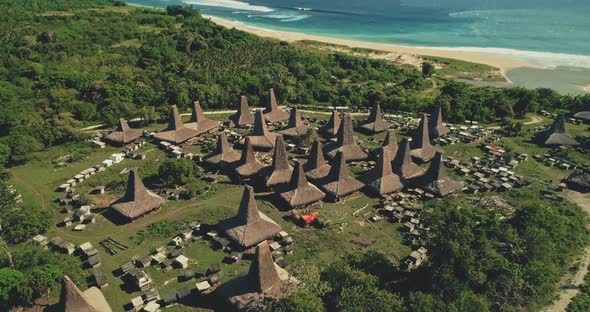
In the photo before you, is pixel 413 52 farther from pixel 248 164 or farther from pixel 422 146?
pixel 248 164

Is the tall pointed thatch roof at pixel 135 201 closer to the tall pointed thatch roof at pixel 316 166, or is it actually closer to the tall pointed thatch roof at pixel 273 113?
the tall pointed thatch roof at pixel 316 166

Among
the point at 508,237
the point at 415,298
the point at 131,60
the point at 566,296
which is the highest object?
the point at 131,60

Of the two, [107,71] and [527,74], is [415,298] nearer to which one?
[107,71]

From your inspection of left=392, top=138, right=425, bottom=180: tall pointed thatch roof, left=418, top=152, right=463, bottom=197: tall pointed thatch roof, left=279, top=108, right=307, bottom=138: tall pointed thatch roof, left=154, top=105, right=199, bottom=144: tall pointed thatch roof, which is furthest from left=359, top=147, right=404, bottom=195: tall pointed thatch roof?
left=154, top=105, right=199, bottom=144: tall pointed thatch roof

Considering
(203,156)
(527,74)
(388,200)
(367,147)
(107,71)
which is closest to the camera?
(388,200)

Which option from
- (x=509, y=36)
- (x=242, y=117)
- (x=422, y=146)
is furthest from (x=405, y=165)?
(x=509, y=36)

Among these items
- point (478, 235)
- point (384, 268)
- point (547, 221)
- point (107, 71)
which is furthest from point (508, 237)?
point (107, 71)

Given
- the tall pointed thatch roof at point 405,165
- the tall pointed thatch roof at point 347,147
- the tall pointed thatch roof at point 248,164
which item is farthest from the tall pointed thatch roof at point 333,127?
the tall pointed thatch roof at point 248,164
